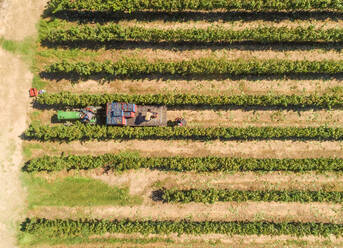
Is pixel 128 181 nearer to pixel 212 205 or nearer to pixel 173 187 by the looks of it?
pixel 173 187

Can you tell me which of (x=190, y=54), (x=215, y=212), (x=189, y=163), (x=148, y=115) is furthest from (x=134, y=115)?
(x=215, y=212)

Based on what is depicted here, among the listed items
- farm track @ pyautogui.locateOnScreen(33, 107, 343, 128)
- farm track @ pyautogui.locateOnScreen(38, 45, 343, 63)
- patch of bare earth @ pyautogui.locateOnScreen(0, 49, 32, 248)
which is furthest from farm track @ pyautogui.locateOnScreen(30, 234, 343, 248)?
farm track @ pyautogui.locateOnScreen(38, 45, 343, 63)

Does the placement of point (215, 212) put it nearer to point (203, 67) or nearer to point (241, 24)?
point (203, 67)

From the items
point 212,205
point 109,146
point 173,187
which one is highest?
point 109,146

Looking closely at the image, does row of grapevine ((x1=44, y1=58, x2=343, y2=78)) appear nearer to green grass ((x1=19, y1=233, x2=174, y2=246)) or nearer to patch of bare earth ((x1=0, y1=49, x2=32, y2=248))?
patch of bare earth ((x1=0, y1=49, x2=32, y2=248))

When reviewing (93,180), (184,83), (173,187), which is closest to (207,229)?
(173,187)
